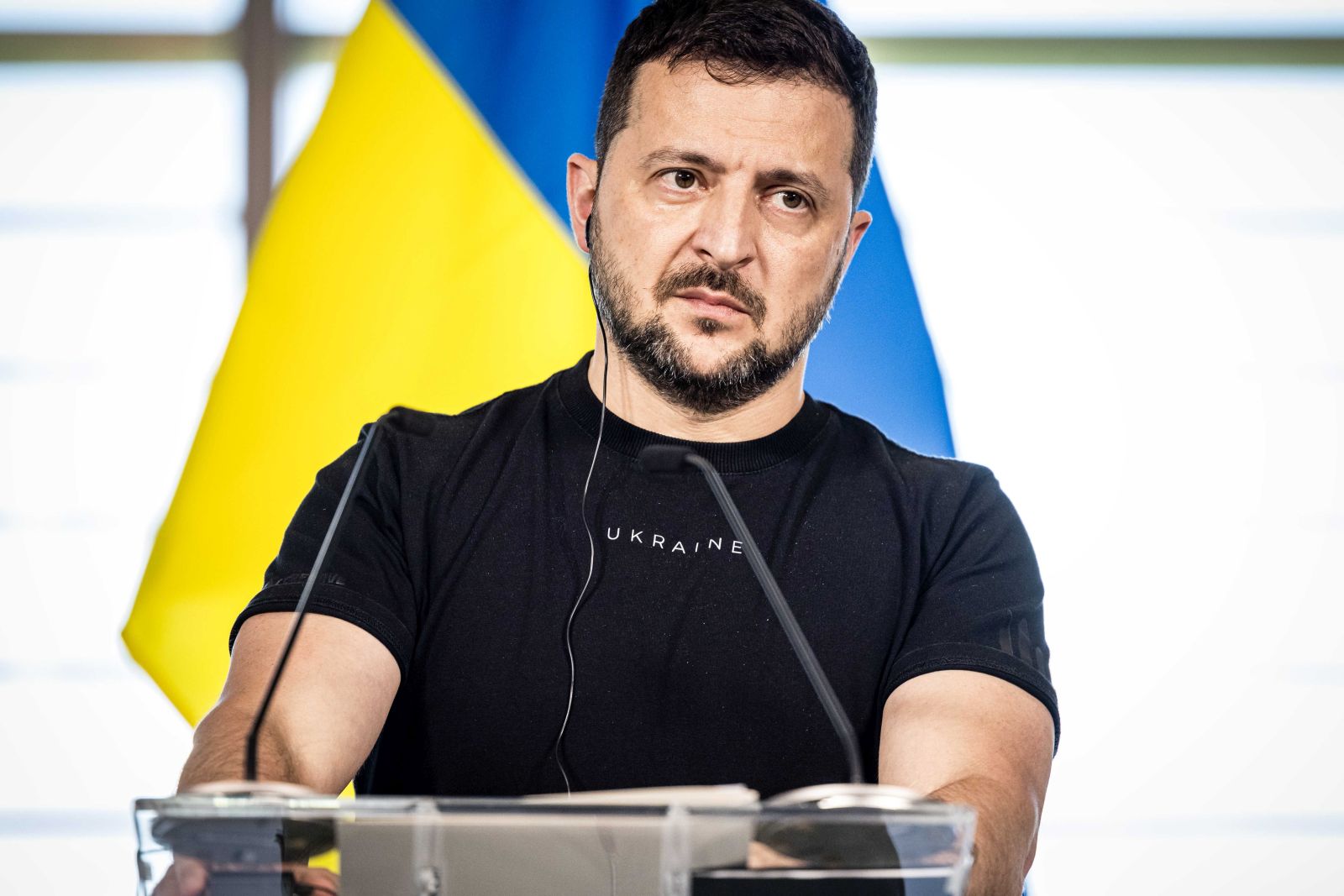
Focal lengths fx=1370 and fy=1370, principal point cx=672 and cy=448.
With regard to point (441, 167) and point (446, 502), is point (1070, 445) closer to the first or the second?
point (441, 167)

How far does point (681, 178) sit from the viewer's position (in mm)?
1605

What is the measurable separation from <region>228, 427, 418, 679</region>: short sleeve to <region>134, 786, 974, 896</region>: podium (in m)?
0.54

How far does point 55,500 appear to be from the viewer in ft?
10.6

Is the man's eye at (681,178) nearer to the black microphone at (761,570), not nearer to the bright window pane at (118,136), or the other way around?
the black microphone at (761,570)

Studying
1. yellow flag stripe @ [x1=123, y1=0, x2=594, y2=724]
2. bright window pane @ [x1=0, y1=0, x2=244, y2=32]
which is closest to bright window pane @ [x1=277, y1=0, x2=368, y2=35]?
bright window pane @ [x1=0, y1=0, x2=244, y2=32]

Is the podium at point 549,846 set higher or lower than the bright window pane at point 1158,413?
lower

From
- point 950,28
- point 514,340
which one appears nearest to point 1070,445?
point 950,28

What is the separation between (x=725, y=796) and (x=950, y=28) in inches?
119

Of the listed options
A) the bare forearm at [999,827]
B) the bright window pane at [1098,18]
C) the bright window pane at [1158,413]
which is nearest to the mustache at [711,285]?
Result: the bare forearm at [999,827]

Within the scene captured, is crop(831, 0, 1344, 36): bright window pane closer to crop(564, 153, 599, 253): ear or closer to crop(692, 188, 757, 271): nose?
crop(564, 153, 599, 253): ear

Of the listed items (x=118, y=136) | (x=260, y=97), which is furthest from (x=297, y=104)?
(x=118, y=136)

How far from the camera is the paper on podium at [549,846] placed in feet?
2.52

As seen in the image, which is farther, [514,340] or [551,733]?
[514,340]

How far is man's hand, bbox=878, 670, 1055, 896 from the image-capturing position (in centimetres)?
125
